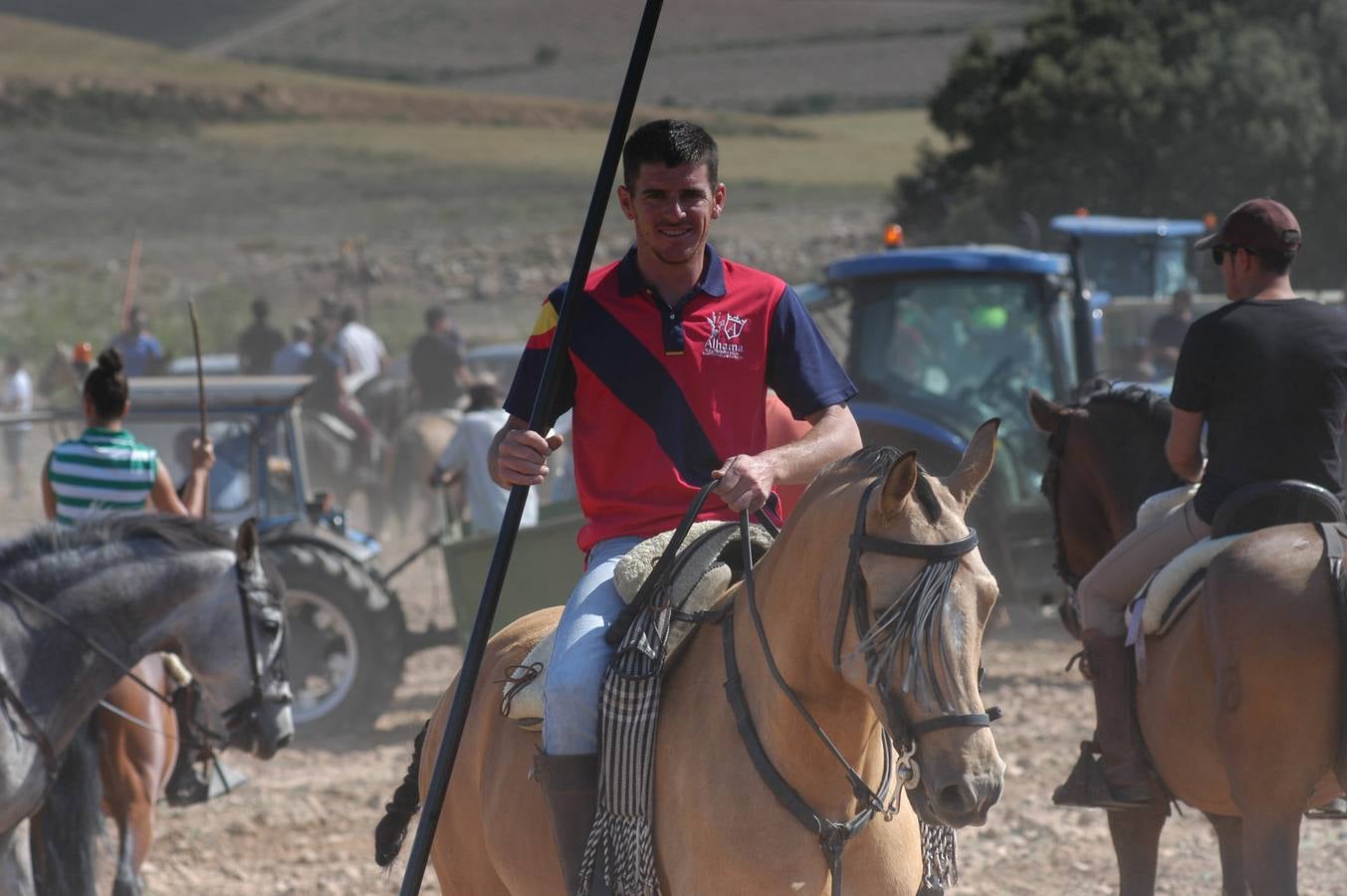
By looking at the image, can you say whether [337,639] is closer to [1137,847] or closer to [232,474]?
[232,474]

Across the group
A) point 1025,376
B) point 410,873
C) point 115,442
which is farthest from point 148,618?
point 1025,376

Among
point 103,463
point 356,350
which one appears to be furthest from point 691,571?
point 356,350

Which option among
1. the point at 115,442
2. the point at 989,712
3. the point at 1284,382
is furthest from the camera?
the point at 115,442

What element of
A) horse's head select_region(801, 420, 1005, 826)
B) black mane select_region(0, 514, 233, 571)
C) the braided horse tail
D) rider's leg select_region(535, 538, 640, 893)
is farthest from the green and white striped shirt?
horse's head select_region(801, 420, 1005, 826)

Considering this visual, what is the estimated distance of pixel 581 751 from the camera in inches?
138

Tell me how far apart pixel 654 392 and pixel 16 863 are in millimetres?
3015

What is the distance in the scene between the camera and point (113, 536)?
18.2ft

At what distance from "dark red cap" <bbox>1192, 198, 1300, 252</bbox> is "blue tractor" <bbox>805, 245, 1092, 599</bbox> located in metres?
6.24

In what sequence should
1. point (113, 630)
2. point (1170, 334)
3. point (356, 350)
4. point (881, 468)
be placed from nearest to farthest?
point (881, 468) → point (113, 630) → point (1170, 334) → point (356, 350)

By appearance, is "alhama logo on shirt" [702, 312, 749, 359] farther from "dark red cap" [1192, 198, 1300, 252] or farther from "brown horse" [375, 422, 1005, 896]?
"dark red cap" [1192, 198, 1300, 252]

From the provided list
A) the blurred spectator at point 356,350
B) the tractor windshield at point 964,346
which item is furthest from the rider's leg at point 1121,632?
the blurred spectator at point 356,350

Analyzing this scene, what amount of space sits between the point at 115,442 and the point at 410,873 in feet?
9.63

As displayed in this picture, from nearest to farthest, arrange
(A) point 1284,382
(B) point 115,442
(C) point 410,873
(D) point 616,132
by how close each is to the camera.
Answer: (D) point 616,132 → (C) point 410,873 → (A) point 1284,382 → (B) point 115,442

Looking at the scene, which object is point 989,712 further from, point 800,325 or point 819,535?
point 800,325
